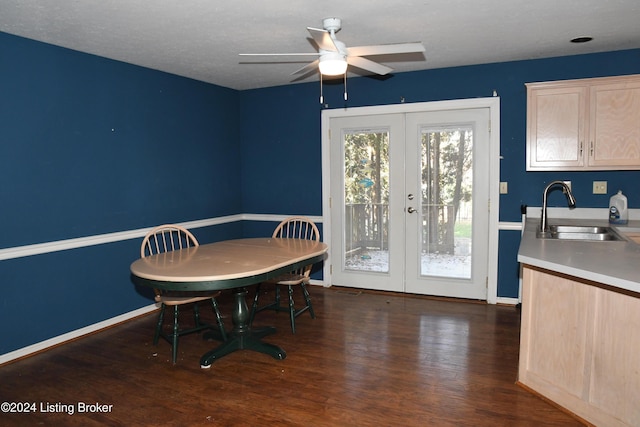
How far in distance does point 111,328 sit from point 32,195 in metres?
1.30

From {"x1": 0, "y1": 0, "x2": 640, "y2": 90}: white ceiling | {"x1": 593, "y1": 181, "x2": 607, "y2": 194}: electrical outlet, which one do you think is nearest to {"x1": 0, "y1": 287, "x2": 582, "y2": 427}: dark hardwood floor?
{"x1": 593, "y1": 181, "x2": 607, "y2": 194}: electrical outlet

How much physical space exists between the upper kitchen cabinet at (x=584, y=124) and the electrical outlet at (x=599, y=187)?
1.16ft

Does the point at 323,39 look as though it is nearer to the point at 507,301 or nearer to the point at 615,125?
the point at 615,125

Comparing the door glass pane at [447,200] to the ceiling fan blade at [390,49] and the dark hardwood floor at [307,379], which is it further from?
the ceiling fan blade at [390,49]

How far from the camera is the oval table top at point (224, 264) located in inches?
106

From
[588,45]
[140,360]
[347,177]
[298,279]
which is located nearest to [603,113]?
[588,45]

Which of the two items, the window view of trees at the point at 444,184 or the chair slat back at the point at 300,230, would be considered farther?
the window view of trees at the point at 444,184

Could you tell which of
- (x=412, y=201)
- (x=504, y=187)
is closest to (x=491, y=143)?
(x=504, y=187)

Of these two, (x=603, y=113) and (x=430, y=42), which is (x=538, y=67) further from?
(x=430, y=42)

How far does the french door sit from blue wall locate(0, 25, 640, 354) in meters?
0.22

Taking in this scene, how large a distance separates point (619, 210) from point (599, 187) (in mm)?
316

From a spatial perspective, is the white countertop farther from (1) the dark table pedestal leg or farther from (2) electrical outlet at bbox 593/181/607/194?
(1) the dark table pedestal leg

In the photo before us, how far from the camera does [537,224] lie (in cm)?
388

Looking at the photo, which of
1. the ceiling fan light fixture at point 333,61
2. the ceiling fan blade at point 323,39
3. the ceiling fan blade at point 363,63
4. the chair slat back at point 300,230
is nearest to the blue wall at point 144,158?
the chair slat back at point 300,230
